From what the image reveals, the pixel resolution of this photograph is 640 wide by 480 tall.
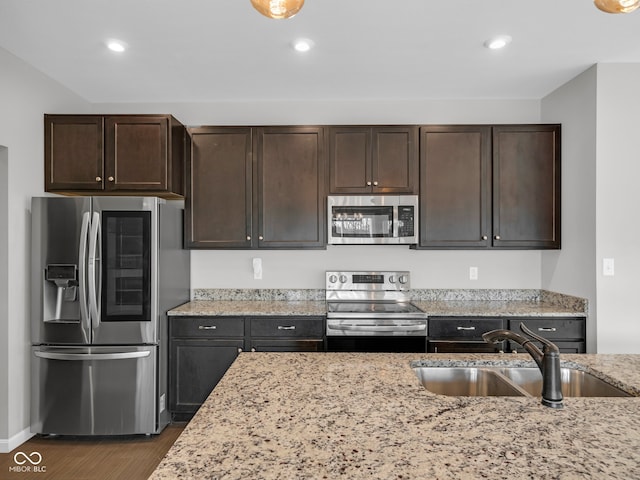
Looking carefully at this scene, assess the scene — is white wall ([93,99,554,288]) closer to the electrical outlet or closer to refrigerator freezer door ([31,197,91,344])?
the electrical outlet

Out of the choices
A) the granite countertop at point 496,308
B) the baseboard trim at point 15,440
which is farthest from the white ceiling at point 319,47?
the baseboard trim at point 15,440

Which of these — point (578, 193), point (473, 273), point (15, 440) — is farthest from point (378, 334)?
point (15, 440)

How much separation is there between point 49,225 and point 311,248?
187 cm

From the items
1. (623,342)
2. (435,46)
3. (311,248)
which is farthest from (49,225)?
(623,342)

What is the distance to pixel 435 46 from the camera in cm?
267

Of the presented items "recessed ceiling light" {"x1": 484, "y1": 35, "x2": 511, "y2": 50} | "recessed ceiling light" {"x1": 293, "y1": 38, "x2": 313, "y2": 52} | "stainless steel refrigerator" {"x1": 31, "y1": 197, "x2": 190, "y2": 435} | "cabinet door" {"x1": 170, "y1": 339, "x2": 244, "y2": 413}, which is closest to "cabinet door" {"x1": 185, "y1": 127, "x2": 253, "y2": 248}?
"stainless steel refrigerator" {"x1": 31, "y1": 197, "x2": 190, "y2": 435}

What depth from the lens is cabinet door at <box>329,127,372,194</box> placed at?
3.38 m

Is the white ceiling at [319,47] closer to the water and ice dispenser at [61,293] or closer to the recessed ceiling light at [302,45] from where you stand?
the recessed ceiling light at [302,45]

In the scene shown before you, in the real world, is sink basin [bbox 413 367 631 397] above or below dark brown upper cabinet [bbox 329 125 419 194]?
below

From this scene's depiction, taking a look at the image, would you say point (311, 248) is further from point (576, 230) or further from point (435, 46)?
point (576, 230)

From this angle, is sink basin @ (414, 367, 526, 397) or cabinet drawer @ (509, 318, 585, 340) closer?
sink basin @ (414, 367, 526, 397)

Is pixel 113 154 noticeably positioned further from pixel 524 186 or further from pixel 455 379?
pixel 524 186

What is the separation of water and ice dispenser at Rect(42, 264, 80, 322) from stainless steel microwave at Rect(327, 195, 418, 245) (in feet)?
6.16

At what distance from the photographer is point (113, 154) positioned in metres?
3.16
